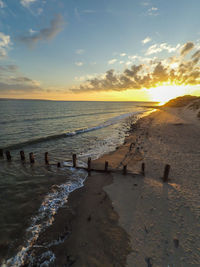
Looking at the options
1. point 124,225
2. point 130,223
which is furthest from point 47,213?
point 130,223

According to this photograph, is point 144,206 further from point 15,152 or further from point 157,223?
point 15,152

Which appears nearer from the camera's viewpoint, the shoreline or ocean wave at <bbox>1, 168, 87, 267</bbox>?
the shoreline

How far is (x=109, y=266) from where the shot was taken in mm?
4402

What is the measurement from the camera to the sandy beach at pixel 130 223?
4641 mm

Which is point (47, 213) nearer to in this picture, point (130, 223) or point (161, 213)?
point (130, 223)

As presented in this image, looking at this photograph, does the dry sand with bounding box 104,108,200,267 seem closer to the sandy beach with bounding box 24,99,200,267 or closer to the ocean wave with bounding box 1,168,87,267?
the sandy beach with bounding box 24,99,200,267

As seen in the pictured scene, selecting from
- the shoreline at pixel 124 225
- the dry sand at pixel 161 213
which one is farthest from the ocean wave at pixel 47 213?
the dry sand at pixel 161 213

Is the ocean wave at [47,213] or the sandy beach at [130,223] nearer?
the sandy beach at [130,223]

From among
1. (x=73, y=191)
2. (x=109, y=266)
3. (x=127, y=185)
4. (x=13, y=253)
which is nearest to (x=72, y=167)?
(x=73, y=191)

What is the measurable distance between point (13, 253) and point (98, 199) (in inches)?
183

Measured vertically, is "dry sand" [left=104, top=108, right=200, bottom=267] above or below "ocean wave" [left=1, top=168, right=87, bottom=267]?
above

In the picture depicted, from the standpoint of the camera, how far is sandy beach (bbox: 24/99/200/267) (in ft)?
15.2

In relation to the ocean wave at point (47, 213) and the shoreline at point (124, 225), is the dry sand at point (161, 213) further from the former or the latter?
the ocean wave at point (47, 213)

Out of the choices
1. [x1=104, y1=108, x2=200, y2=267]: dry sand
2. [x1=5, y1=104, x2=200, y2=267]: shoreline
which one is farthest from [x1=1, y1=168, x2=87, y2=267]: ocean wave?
[x1=104, y1=108, x2=200, y2=267]: dry sand
